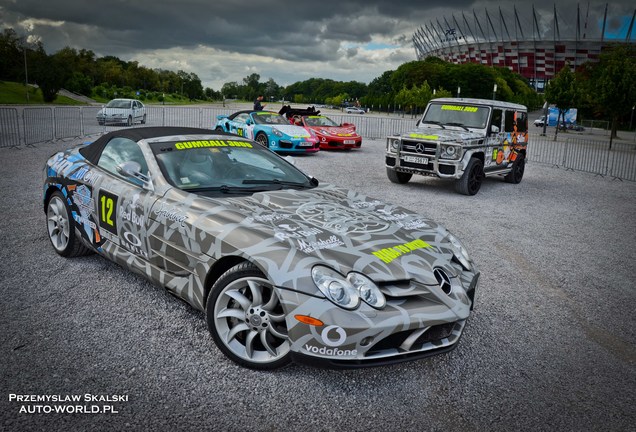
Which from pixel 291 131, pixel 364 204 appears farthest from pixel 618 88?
pixel 364 204

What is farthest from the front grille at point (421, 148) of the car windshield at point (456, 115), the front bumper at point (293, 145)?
the front bumper at point (293, 145)

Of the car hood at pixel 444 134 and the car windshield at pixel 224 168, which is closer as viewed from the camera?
the car windshield at pixel 224 168

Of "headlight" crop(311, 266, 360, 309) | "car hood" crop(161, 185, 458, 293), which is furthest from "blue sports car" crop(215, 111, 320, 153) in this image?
"headlight" crop(311, 266, 360, 309)

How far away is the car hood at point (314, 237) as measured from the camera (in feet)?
9.93

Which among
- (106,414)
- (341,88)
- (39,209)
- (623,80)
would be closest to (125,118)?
(39,209)

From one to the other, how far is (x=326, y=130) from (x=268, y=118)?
8.17ft

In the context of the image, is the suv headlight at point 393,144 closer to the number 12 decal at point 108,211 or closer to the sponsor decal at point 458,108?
the sponsor decal at point 458,108

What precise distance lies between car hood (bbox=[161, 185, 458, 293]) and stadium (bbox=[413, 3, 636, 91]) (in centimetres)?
10767

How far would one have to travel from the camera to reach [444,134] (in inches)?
414

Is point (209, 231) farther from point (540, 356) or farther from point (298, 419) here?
point (540, 356)

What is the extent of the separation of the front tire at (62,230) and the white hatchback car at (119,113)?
1976 cm

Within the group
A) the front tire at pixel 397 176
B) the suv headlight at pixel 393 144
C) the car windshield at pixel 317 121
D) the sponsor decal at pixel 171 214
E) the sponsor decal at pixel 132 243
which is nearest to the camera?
the sponsor decal at pixel 171 214

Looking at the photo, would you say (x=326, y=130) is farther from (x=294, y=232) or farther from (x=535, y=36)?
(x=535, y=36)

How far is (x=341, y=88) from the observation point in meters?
165
